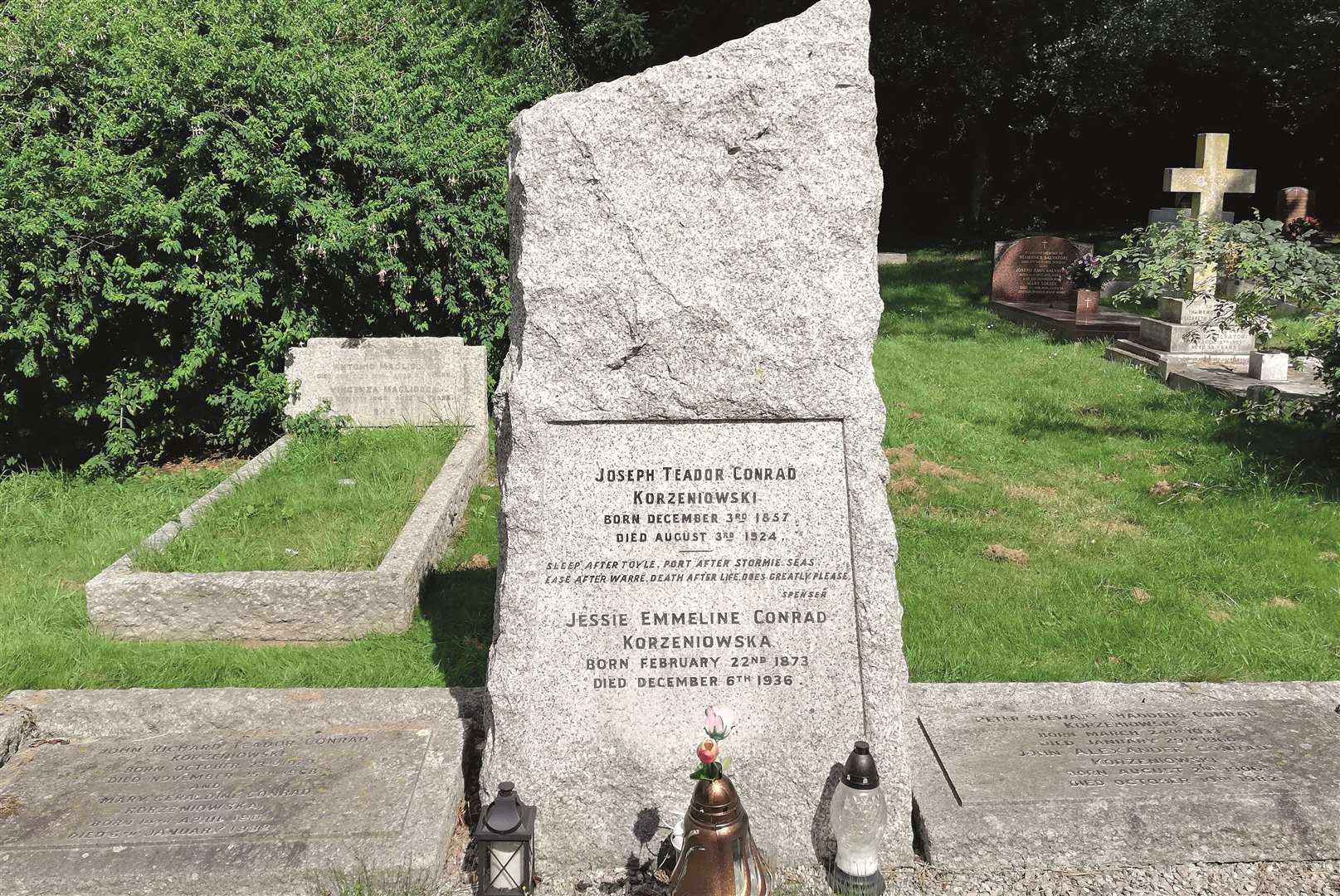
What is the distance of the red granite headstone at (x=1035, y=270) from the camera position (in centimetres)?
1441

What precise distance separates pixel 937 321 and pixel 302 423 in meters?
8.62

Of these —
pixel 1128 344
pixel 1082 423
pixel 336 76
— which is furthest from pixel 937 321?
pixel 336 76

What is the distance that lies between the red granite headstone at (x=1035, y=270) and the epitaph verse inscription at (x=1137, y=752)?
11.5 m

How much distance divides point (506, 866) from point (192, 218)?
6247 mm

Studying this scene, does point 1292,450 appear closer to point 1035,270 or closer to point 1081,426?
point 1081,426

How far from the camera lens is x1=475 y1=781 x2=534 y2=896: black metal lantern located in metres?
2.92

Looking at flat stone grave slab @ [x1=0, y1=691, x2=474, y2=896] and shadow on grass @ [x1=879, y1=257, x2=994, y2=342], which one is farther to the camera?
shadow on grass @ [x1=879, y1=257, x2=994, y2=342]

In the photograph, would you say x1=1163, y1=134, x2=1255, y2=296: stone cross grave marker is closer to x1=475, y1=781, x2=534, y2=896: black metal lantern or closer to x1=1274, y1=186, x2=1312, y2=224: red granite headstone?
x1=1274, y1=186, x2=1312, y2=224: red granite headstone

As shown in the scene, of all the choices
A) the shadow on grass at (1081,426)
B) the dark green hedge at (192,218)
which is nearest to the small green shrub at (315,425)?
the dark green hedge at (192,218)

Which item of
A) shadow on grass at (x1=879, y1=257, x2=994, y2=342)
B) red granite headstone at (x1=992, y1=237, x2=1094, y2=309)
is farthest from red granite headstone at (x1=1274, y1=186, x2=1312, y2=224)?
red granite headstone at (x1=992, y1=237, x2=1094, y2=309)

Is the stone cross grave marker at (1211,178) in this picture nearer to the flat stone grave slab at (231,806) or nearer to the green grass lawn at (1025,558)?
the green grass lawn at (1025,558)

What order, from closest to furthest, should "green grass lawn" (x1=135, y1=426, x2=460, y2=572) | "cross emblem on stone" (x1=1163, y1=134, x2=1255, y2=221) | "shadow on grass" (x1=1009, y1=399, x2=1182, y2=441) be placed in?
"green grass lawn" (x1=135, y1=426, x2=460, y2=572) < "shadow on grass" (x1=1009, y1=399, x2=1182, y2=441) < "cross emblem on stone" (x1=1163, y1=134, x2=1255, y2=221)

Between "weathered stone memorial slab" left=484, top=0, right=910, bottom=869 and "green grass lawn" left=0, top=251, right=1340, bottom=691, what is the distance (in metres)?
1.38

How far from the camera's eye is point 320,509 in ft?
20.5
